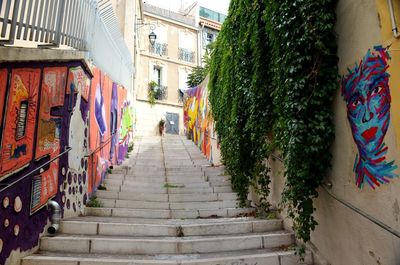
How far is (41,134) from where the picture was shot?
426 centimetres

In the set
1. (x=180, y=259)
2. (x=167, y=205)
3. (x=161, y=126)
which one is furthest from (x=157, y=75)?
(x=180, y=259)

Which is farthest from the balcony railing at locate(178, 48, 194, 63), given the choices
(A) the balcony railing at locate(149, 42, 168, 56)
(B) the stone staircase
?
(B) the stone staircase

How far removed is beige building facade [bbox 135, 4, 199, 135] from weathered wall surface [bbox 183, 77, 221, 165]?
10.9 feet

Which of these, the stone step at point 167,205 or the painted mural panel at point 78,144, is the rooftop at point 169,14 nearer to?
the painted mural panel at point 78,144

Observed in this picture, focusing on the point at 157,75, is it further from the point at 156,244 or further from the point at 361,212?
the point at 361,212

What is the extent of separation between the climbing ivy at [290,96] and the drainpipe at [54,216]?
3.13 meters

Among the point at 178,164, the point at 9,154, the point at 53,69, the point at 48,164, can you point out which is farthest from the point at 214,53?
the point at 9,154

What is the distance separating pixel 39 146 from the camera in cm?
420

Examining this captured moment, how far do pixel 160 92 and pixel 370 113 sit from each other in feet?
62.3

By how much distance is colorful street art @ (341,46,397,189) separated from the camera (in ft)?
9.62

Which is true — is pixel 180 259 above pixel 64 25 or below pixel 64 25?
below

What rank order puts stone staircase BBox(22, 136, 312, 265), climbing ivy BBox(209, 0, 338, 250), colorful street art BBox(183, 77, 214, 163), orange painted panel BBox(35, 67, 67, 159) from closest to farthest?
climbing ivy BBox(209, 0, 338, 250)
stone staircase BBox(22, 136, 312, 265)
orange painted panel BBox(35, 67, 67, 159)
colorful street art BBox(183, 77, 214, 163)

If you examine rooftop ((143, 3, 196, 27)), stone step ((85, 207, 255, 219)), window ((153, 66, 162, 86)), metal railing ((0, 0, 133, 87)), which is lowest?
stone step ((85, 207, 255, 219))

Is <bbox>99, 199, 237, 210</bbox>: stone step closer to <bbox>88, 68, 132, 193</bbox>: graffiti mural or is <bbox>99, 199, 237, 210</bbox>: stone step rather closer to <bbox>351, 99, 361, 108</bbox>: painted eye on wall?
<bbox>88, 68, 132, 193</bbox>: graffiti mural
